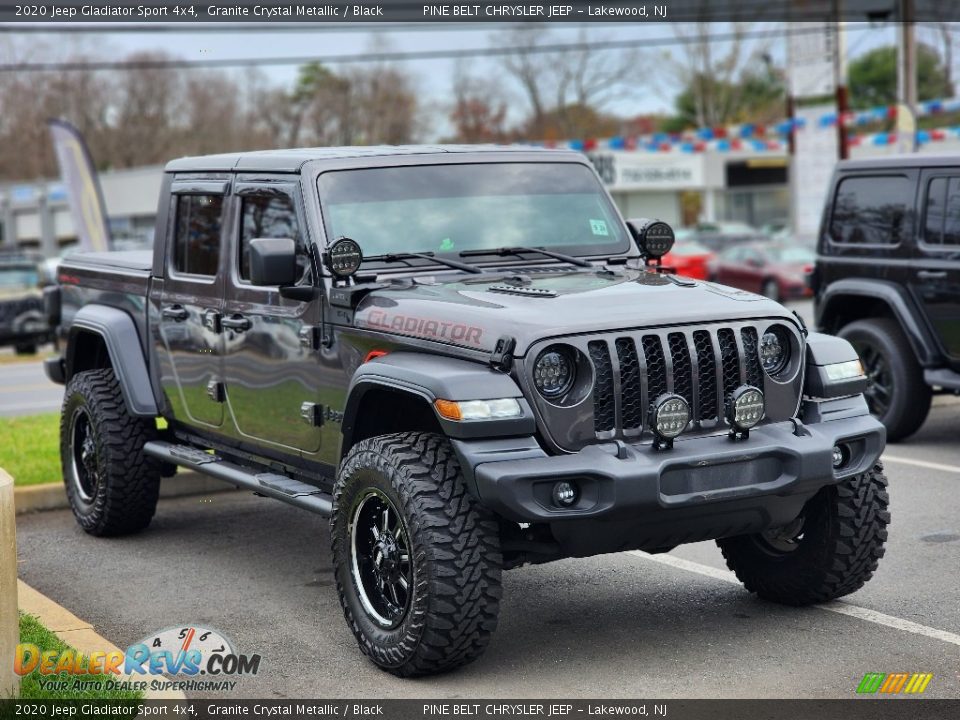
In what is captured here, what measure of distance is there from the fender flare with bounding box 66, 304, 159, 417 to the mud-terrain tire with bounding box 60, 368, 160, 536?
14 cm

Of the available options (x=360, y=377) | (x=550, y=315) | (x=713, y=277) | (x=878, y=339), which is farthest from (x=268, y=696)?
(x=713, y=277)

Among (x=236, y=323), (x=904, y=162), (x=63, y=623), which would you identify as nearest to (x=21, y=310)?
(x=904, y=162)

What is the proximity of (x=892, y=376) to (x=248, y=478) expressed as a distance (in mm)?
5519

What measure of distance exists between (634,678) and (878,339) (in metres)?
5.70

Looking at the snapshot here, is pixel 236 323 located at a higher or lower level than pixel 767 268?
higher

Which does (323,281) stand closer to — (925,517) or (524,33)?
(925,517)

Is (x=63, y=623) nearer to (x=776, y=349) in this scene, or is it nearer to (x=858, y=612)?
(x=776, y=349)

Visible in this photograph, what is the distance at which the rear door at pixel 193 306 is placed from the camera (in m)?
7.12

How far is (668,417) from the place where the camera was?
513cm

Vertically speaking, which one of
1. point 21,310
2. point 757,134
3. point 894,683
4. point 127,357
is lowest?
point 894,683

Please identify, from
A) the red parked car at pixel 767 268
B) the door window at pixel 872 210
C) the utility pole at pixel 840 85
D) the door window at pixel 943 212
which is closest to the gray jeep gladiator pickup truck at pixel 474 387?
the door window at pixel 943 212

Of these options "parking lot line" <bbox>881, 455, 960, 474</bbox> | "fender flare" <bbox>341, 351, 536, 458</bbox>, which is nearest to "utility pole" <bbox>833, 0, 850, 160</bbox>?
"parking lot line" <bbox>881, 455, 960, 474</bbox>

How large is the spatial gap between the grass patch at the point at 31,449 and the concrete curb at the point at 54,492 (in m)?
0.15

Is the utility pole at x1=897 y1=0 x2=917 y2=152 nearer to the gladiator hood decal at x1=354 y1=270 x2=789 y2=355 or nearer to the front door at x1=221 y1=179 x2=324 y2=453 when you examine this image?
the front door at x1=221 y1=179 x2=324 y2=453
